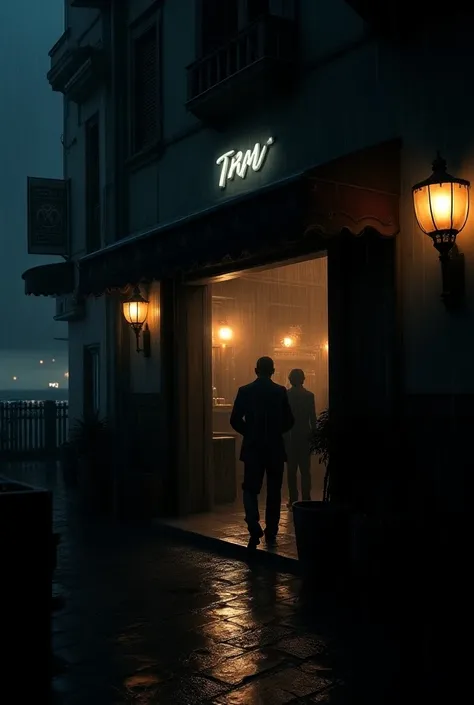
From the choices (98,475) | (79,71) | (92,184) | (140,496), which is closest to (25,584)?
(140,496)

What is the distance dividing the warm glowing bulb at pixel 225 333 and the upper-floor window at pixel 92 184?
2.77m

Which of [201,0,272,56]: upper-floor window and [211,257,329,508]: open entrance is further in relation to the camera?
[211,257,329,508]: open entrance

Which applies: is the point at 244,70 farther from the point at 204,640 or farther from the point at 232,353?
the point at 232,353

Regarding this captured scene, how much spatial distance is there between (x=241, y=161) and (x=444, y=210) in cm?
377

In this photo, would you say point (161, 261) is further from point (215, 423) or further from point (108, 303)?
point (215, 423)

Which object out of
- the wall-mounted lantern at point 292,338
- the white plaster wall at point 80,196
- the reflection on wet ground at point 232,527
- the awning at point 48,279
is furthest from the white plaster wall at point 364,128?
the wall-mounted lantern at point 292,338

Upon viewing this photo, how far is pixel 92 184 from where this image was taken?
15.0 metres

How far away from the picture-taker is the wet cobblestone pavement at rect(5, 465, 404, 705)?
4.73 m

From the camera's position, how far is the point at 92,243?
14.9m

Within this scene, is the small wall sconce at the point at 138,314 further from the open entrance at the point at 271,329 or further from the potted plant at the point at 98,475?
the open entrance at the point at 271,329

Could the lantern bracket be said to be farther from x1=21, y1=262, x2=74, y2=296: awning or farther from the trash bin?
x1=21, y1=262, x2=74, y2=296: awning

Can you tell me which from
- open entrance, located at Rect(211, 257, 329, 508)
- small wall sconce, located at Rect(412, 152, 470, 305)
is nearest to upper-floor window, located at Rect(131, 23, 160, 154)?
open entrance, located at Rect(211, 257, 329, 508)

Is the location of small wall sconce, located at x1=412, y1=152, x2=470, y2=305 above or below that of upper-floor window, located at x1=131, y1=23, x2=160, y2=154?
below

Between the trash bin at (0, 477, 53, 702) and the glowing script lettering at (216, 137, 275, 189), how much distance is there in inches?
206
